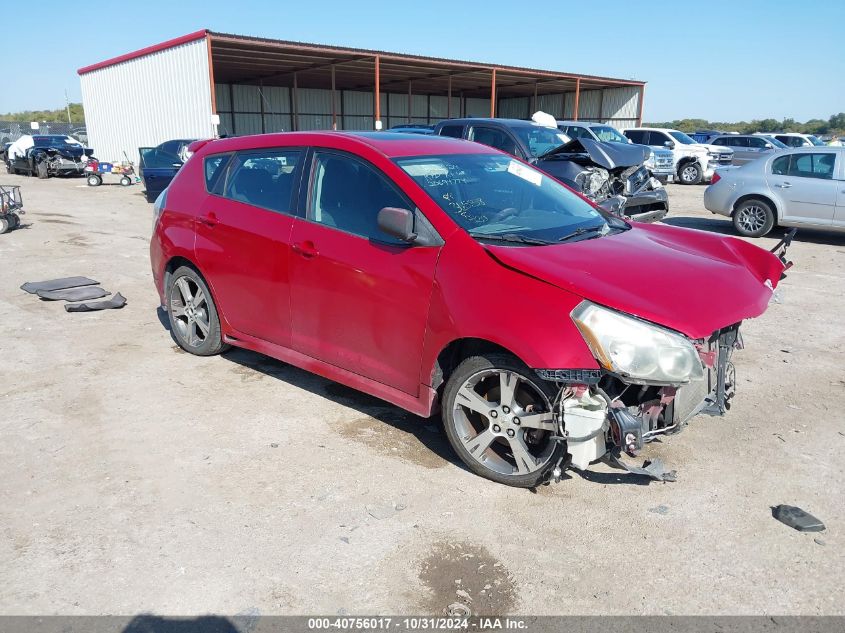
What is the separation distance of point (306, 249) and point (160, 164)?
14765 millimetres

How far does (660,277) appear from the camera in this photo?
3498 mm

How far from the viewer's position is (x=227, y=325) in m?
5.13

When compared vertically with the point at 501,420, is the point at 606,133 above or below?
above

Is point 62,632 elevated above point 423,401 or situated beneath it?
situated beneath

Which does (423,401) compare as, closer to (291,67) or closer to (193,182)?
(193,182)

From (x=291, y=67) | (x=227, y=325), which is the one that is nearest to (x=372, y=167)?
(x=227, y=325)

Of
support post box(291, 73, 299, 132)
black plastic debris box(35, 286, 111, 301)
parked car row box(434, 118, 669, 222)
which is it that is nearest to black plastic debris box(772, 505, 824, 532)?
parked car row box(434, 118, 669, 222)

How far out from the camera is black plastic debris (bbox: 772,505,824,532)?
129 inches

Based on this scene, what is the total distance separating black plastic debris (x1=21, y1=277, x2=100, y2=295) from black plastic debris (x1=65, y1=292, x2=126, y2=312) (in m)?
0.81

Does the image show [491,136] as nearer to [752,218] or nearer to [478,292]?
[752,218]

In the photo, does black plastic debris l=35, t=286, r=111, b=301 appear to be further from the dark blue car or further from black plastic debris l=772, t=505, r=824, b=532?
the dark blue car

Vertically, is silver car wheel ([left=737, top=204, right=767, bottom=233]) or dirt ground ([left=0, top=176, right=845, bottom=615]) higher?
silver car wheel ([left=737, top=204, right=767, bottom=233])

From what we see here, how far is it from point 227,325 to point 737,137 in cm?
2488

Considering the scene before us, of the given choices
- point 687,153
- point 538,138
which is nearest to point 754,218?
point 538,138
